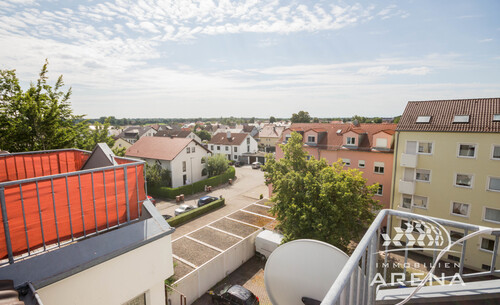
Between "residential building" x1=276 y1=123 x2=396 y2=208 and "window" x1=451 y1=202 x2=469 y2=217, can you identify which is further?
"residential building" x1=276 y1=123 x2=396 y2=208

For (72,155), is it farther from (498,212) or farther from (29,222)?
(498,212)

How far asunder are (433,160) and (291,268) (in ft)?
64.4

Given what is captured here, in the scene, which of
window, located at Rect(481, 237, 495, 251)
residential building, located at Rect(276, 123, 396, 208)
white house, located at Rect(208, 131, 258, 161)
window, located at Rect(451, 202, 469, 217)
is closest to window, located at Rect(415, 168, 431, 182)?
window, located at Rect(451, 202, 469, 217)

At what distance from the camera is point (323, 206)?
15.6 meters

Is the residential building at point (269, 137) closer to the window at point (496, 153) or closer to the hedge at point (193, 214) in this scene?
the hedge at point (193, 214)

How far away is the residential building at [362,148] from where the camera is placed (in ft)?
78.6

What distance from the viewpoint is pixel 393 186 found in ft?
72.7

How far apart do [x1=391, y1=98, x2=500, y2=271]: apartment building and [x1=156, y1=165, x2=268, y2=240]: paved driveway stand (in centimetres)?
1701

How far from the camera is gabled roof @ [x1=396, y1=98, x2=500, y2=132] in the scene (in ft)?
59.0

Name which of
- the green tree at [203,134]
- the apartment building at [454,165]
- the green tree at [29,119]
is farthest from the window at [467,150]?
the green tree at [203,134]

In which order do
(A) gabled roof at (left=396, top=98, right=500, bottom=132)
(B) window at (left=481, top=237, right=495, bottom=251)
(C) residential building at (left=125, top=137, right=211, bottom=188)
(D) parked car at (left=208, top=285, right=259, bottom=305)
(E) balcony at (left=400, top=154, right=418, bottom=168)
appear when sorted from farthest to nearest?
(C) residential building at (left=125, top=137, right=211, bottom=188)
(E) balcony at (left=400, top=154, right=418, bottom=168)
(B) window at (left=481, top=237, right=495, bottom=251)
(A) gabled roof at (left=396, top=98, right=500, bottom=132)
(D) parked car at (left=208, top=285, right=259, bottom=305)

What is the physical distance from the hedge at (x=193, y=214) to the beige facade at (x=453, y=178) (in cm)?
1819

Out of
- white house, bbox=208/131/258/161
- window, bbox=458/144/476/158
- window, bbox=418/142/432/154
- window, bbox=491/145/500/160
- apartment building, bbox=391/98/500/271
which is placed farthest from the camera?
white house, bbox=208/131/258/161

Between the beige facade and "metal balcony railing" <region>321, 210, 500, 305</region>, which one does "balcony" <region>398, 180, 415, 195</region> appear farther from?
"metal balcony railing" <region>321, 210, 500, 305</region>
